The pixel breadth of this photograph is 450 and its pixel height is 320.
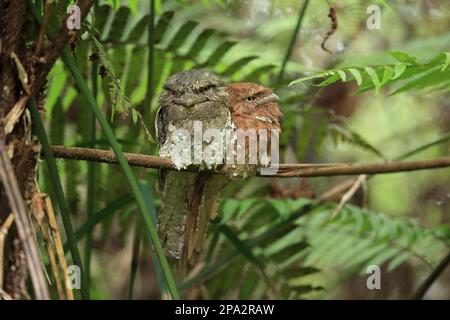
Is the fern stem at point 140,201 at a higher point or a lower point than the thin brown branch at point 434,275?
higher

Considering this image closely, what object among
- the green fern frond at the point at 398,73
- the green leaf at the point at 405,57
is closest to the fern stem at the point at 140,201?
the green fern frond at the point at 398,73

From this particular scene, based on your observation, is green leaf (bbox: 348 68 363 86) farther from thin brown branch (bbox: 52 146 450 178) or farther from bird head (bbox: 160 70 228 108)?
bird head (bbox: 160 70 228 108)

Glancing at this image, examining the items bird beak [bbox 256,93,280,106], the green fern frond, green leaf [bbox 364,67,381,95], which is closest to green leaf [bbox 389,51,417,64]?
the green fern frond

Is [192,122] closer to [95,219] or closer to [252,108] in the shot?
[252,108]

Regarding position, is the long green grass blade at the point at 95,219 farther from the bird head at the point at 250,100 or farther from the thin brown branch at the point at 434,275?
the thin brown branch at the point at 434,275
